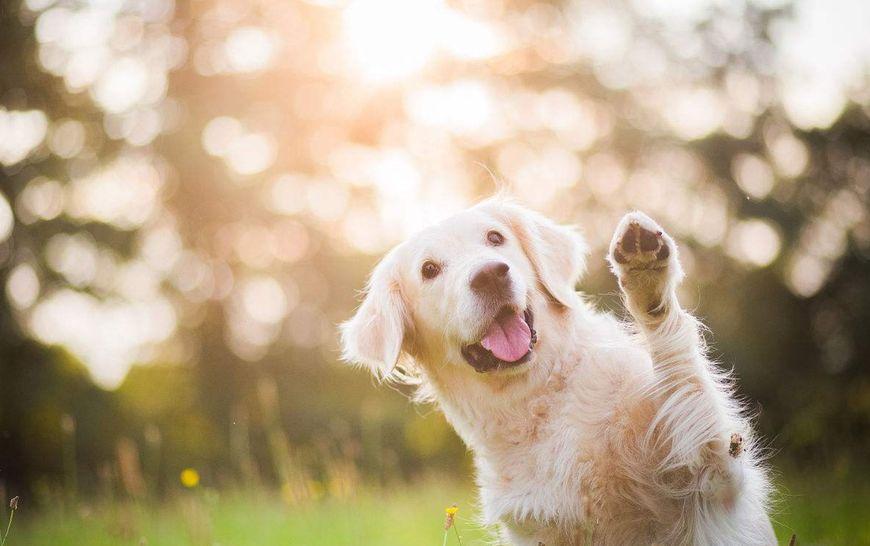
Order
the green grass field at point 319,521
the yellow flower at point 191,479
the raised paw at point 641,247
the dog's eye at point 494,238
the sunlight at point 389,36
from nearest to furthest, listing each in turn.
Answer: the raised paw at point 641,247 → the dog's eye at point 494,238 → the green grass field at point 319,521 → the yellow flower at point 191,479 → the sunlight at point 389,36

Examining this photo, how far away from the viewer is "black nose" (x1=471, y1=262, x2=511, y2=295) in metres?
3.73

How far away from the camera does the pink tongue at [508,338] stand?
3.70 m

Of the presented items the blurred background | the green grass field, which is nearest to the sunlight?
the blurred background

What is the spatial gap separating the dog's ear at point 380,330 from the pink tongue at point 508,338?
0.49m

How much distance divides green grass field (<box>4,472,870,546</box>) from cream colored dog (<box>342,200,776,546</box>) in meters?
0.82

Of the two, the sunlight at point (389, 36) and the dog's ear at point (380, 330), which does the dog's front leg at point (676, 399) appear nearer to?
the dog's ear at point (380, 330)

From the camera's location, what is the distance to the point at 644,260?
3.09m

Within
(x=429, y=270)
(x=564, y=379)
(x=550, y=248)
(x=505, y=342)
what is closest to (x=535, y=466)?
(x=564, y=379)

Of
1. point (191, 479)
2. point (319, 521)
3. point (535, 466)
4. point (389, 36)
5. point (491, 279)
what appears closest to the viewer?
point (535, 466)

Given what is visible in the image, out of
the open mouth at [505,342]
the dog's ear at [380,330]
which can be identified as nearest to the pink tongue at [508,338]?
the open mouth at [505,342]

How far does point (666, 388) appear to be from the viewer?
3.20 metres

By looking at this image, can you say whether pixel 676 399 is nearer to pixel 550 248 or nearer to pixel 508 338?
pixel 508 338

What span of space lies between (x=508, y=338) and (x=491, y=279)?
0.94 feet

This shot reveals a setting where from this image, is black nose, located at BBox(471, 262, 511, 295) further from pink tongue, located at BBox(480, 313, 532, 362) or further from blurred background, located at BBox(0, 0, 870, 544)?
blurred background, located at BBox(0, 0, 870, 544)
